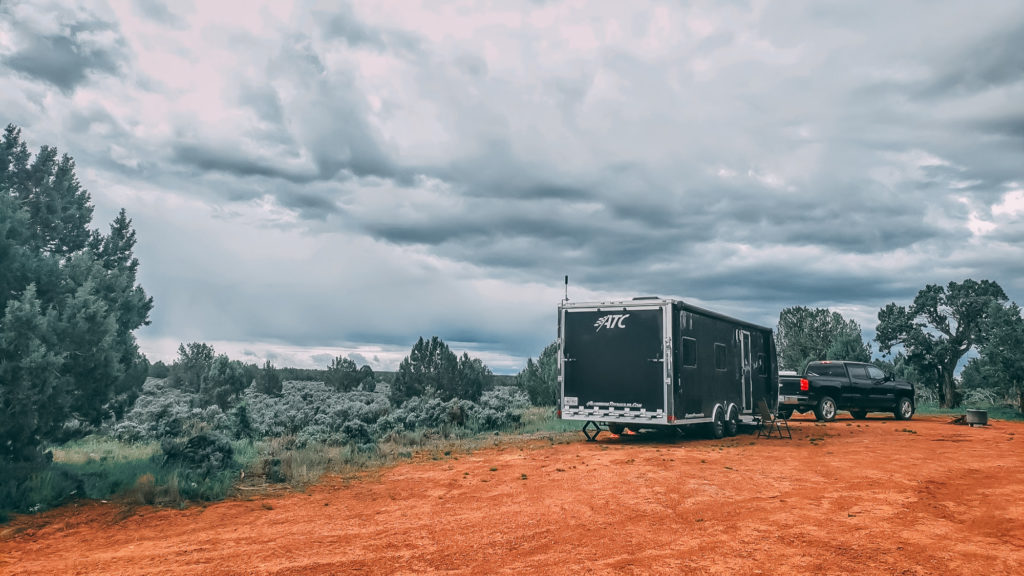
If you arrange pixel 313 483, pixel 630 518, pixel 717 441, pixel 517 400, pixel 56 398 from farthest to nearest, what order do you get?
pixel 517 400, pixel 717 441, pixel 313 483, pixel 56 398, pixel 630 518

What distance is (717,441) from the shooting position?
1628 centimetres

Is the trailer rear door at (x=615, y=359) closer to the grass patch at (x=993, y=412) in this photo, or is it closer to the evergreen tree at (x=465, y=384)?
the evergreen tree at (x=465, y=384)

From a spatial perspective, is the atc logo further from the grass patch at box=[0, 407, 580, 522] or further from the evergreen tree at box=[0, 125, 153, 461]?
the evergreen tree at box=[0, 125, 153, 461]

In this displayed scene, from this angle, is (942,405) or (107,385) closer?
(107,385)

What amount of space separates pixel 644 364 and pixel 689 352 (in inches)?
48.3

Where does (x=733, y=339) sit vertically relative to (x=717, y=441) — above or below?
above

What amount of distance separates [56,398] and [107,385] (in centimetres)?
109

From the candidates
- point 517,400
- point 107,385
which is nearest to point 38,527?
point 107,385

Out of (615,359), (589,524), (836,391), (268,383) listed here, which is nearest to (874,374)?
(836,391)

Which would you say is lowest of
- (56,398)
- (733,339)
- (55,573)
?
(55,573)

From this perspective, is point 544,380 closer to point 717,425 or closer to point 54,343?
point 717,425

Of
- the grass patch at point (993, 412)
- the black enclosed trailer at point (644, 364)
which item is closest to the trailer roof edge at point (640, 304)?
the black enclosed trailer at point (644, 364)

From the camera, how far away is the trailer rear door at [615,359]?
14781mm

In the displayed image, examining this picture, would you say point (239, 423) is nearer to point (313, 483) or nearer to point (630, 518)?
point (313, 483)
